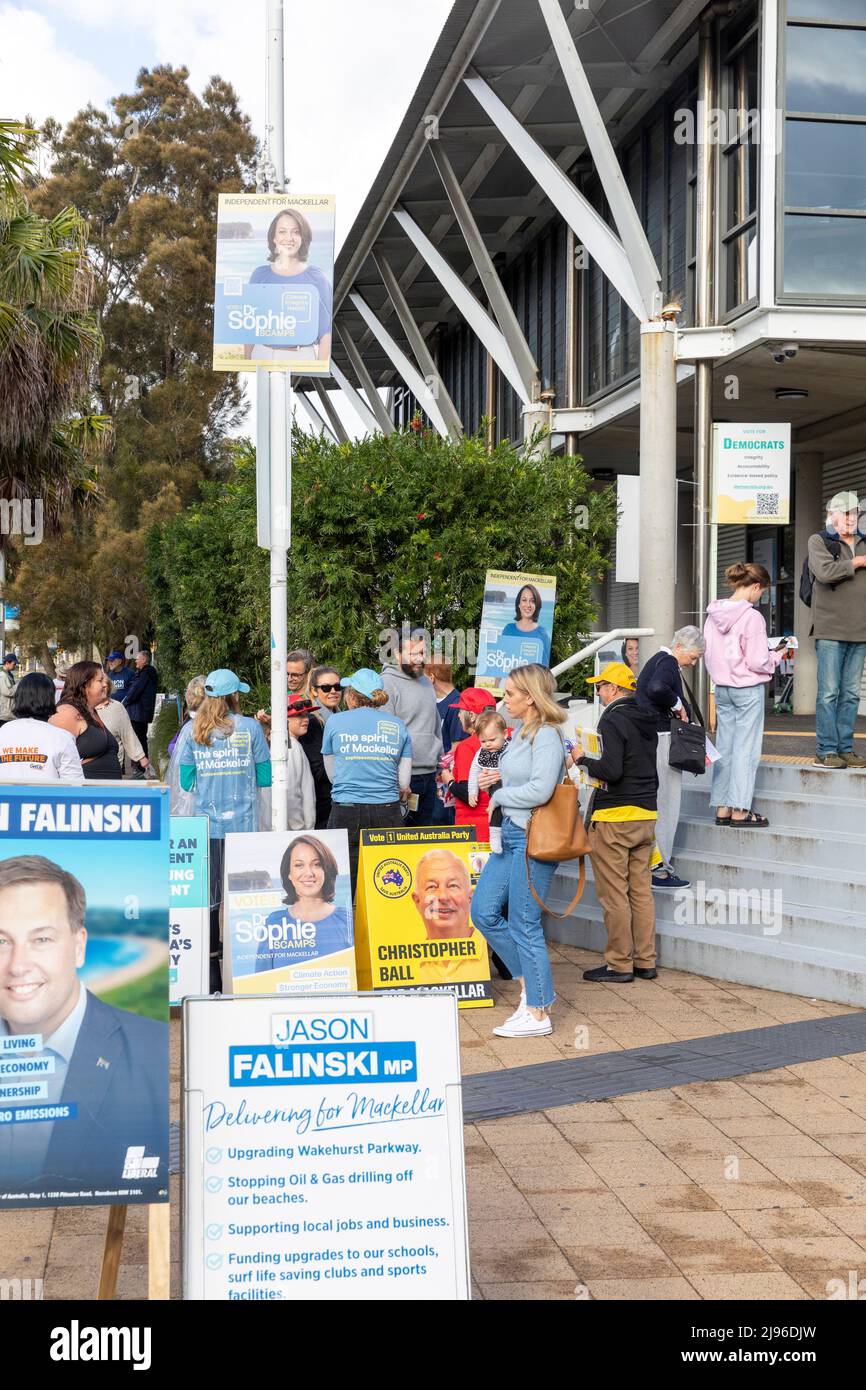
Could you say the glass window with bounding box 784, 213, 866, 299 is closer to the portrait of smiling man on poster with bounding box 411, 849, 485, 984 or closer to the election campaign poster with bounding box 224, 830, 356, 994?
the portrait of smiling man on poster with bounding box 411, 849, 485, 984

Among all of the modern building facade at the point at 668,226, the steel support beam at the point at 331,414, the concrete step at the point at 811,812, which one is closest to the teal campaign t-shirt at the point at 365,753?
the concrete step at the point at 811,812

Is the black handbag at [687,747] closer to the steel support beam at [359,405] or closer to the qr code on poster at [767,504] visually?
the qr code on poster at [767,504]

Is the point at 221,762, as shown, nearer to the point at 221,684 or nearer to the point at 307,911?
the point at 221,684

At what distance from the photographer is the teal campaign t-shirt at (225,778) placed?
8008mm

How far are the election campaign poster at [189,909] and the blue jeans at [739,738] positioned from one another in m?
3.89

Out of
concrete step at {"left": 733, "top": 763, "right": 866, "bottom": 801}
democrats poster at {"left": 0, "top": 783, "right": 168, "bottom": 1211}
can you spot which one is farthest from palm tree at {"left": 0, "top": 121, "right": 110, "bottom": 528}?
democrats poster at {"left": 0, "top": 783, "right": 168, "bottom": 1211}

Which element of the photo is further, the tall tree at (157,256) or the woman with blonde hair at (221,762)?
the tall tree at (157,256)

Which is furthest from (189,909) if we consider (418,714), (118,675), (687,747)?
(118,675)

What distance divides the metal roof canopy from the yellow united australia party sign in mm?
10525

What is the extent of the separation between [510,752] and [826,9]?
9.58 metres

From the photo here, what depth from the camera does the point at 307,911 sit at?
7.32m

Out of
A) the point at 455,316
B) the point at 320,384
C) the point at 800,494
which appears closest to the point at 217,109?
the point at 320,384

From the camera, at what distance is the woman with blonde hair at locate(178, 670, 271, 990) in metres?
7.95

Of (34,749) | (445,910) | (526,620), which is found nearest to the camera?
(34,749)
